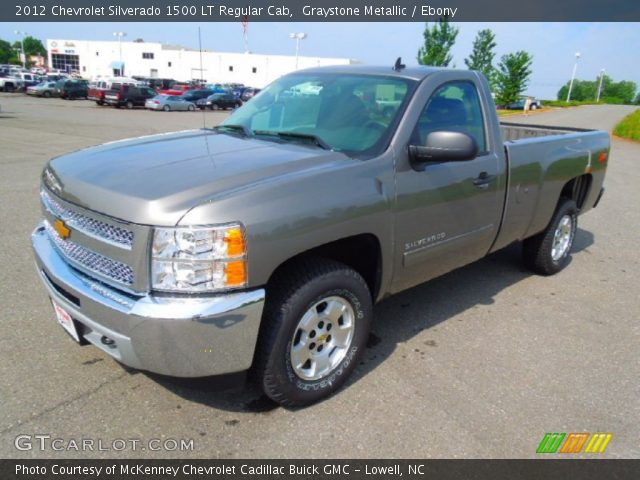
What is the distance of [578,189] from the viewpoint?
5.41 metres

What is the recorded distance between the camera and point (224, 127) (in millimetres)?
3836

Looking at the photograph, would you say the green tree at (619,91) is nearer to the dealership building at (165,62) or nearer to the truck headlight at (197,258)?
the dealership building at (165,62)

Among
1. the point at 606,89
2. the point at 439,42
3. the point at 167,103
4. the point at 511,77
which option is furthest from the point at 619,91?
the point at 167,103

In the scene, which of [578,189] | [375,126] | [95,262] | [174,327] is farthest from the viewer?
[578,189]

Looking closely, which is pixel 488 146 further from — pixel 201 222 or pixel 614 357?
pixel 201 222

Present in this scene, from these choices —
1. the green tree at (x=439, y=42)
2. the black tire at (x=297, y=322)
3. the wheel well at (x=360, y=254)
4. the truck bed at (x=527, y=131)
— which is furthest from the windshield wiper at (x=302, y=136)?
the green tree at (x=439, y=42)

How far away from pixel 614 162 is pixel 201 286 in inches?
637

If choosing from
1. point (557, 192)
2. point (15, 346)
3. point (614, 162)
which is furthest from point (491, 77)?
point (15, 346)

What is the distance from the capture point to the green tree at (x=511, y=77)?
47188 mm

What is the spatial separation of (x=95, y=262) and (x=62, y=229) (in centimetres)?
36

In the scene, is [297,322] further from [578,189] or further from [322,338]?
[578,189]

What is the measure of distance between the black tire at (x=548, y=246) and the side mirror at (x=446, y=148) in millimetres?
2354

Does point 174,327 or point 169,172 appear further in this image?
point 169,172

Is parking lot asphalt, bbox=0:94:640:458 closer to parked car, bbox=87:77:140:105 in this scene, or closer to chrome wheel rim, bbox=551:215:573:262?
chrome wheel rim, bbox=551:215:573:262
